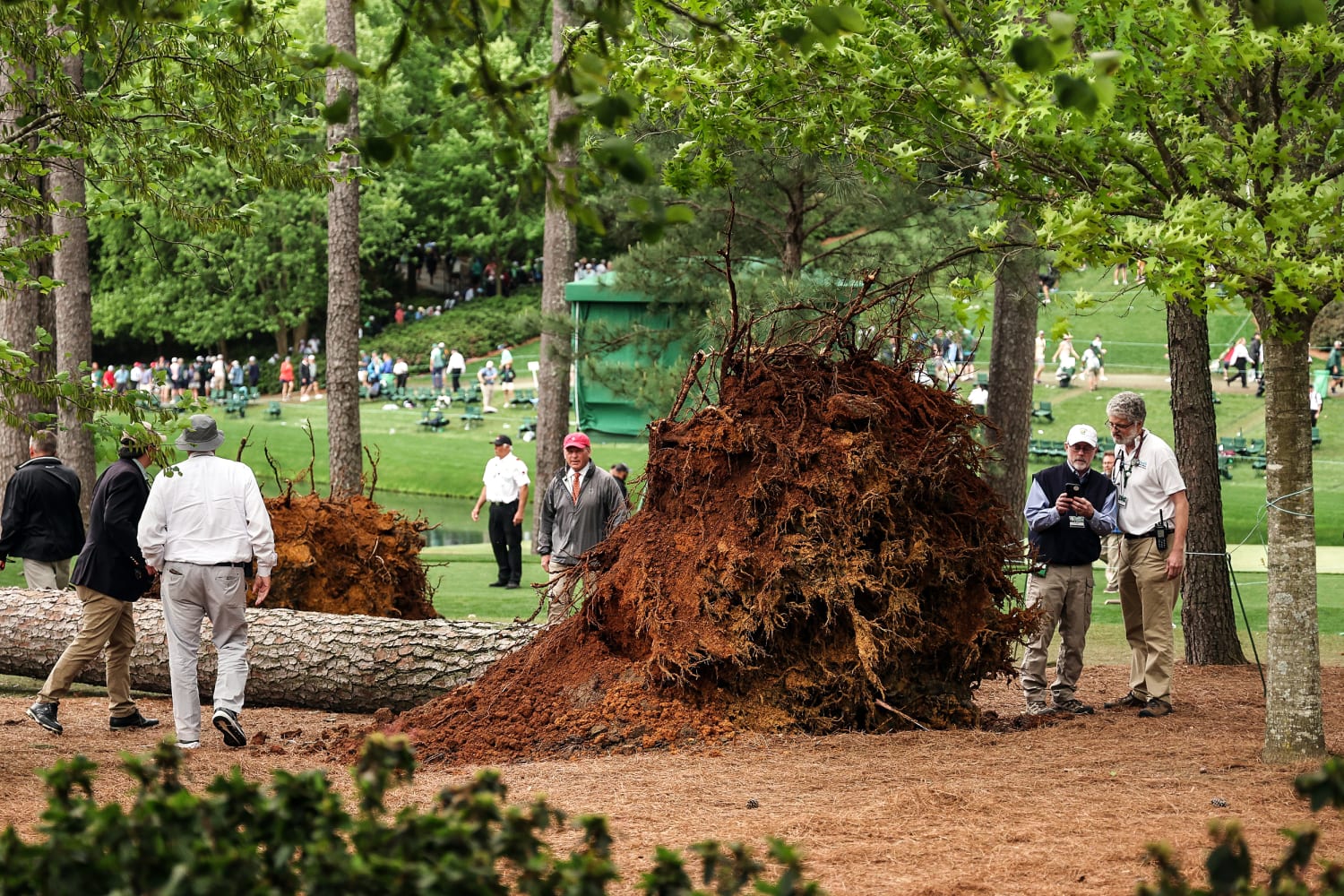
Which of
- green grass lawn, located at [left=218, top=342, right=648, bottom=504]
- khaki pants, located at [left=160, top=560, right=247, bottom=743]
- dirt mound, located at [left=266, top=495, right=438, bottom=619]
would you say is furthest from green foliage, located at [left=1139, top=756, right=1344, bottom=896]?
green grass lawn, located at [left=218, top=342, right=648, bottom=504]

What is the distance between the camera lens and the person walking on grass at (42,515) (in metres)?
11.7

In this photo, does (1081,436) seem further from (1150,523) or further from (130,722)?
(130,722)

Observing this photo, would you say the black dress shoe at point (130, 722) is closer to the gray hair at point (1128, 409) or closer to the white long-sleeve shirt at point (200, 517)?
the white long-sleeve shirt at point (200, 517)

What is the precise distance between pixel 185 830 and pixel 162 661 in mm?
8080

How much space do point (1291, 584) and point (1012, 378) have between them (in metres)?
11.1

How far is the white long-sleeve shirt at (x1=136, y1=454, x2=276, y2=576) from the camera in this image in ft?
28.5

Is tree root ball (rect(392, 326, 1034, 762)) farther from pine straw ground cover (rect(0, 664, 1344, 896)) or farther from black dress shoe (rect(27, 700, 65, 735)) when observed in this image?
black dress shoe (rect(27, 700, 65, 735))

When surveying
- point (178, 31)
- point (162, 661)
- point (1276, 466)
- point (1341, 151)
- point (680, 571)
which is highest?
point (178, 31)

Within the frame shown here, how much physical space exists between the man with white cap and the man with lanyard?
15 centimetres

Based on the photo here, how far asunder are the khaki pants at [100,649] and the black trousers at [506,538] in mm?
8529

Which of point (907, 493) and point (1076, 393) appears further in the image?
point (1076, 393)

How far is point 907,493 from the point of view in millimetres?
8500

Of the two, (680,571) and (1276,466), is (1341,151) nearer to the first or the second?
(1276,466)

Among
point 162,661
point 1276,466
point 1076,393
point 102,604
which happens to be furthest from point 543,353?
point 1076,393
